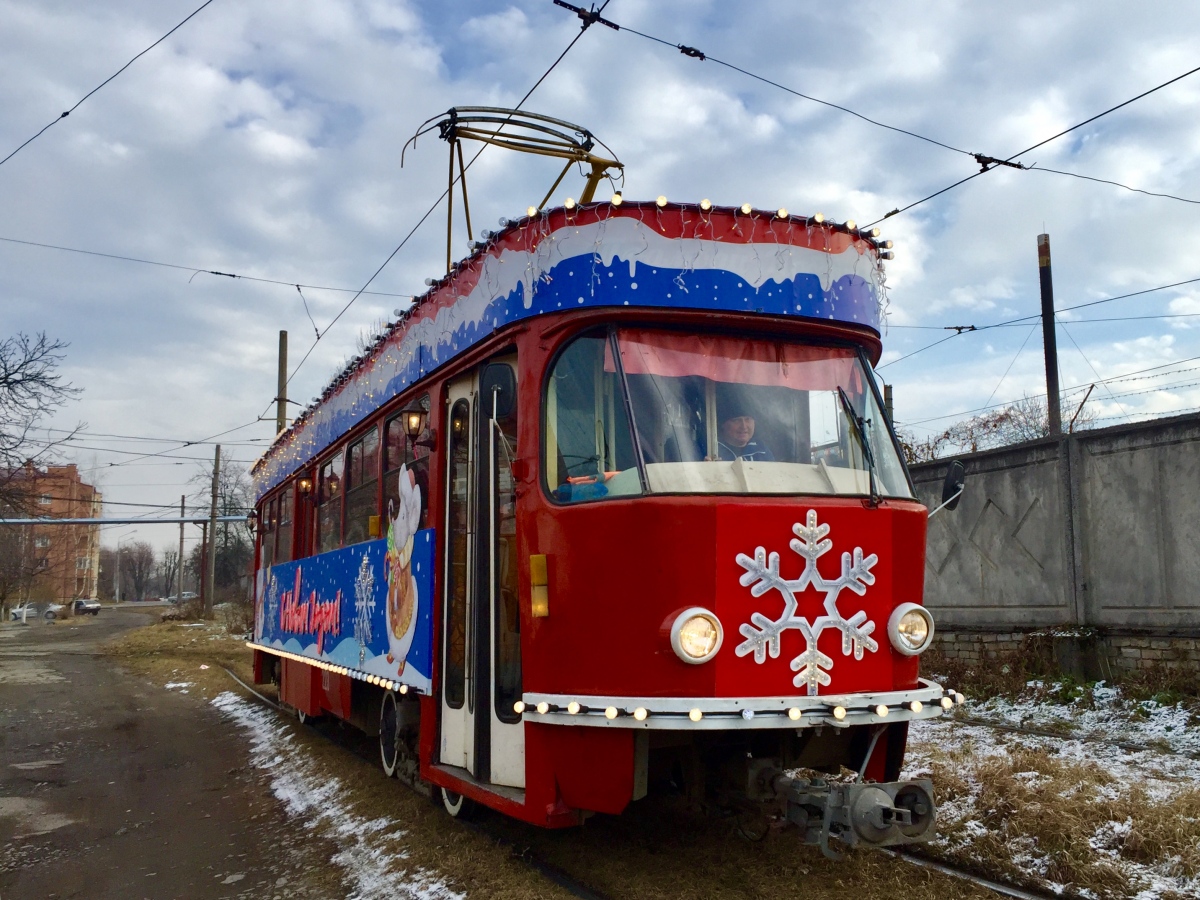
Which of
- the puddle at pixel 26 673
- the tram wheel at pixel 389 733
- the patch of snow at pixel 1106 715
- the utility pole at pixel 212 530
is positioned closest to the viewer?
the tram wheel at pixel 389 733

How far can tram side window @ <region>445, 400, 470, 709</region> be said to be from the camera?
217 inches

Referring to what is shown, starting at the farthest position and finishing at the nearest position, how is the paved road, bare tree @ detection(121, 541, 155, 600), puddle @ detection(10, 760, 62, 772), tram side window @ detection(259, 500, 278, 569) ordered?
bare tree @ detection(121, 541, 155, 600) → tram side window @ detection(259, 500, 278, 569) → puddle @ detection(10, 760, 62, 772) → the paved road

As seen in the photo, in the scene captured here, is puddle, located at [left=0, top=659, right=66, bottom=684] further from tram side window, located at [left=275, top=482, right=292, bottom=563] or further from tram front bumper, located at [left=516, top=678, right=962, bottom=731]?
tram front bumper, located at [left=516, top=678, right=962, bottom=731]

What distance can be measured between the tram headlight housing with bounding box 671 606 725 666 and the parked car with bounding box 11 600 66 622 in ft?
194

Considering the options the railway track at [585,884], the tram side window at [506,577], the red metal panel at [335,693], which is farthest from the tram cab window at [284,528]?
the tram side window at [506,577]

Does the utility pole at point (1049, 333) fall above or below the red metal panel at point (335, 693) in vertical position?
above

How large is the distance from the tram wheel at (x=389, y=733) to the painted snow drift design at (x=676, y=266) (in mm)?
3075

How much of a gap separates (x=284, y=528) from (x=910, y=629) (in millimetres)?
8737

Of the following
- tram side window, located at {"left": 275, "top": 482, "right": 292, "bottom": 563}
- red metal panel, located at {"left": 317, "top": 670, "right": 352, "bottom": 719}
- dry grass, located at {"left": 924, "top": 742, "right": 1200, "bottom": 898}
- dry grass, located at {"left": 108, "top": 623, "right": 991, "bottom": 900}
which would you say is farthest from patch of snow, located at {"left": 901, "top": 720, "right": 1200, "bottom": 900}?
tram side window, located at {"left": 275, "top": 482, "right": 292, "bottom": 563}

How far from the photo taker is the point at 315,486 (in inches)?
381

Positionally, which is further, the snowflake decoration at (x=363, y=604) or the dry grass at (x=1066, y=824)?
Answer: the snowflake decoration at (x=363, y=604)

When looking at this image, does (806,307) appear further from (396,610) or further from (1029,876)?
(396,610)

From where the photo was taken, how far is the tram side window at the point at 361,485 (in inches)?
292

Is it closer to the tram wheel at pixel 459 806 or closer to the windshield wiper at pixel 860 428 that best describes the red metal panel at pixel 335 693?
the tram wheel at pixel 459 806
